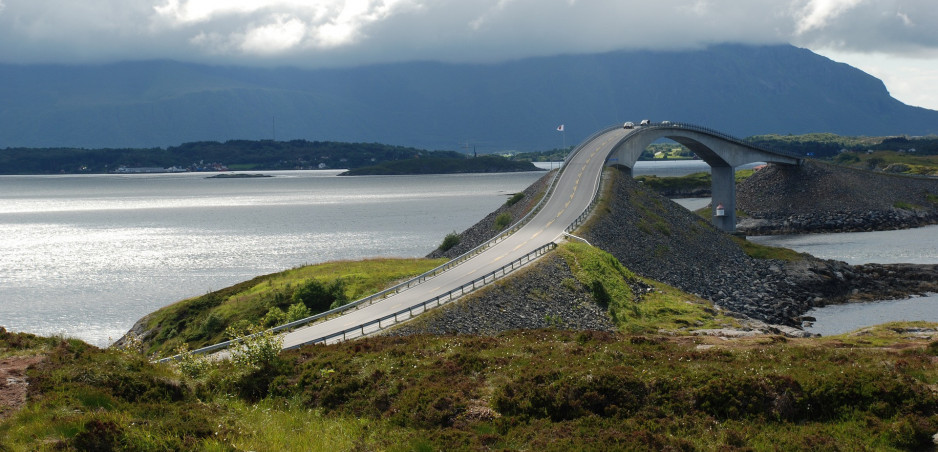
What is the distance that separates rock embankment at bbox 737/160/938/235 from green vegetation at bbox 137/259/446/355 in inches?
3446

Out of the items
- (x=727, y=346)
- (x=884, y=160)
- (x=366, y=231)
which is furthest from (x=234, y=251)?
(x=884, y=160)

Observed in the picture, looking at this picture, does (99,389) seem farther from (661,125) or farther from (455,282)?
(661,125)

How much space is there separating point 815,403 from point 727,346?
900 cm

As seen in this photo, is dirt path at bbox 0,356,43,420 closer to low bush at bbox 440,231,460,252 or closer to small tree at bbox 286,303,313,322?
small tree at bbox 286,303,313,322

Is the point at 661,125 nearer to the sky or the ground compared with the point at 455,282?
nearer to the sky

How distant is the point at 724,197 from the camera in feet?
422

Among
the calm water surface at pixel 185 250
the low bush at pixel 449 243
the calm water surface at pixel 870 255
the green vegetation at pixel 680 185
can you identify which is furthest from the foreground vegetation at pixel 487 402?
the green vegetation at pixel 680 185

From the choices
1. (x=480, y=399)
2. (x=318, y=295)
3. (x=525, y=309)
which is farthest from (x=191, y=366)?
(x=525, y=309)

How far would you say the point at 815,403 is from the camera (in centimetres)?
2191

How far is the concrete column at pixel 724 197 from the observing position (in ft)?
407

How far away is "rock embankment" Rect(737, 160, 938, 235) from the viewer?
128m

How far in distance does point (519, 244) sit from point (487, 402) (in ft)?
141

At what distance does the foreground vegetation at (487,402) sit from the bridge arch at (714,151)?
3436 inches

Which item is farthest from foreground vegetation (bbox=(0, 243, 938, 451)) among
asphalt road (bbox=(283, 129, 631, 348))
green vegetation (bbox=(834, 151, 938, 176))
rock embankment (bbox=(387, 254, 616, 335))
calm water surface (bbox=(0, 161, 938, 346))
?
green vegetation (bbox=(834, 151, 938, 176))
